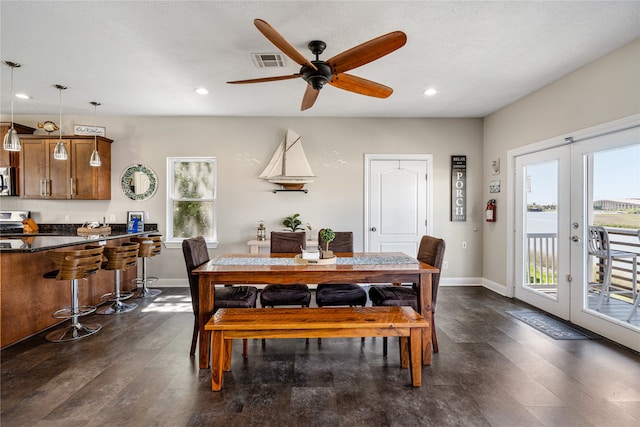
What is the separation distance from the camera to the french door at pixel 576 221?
2.77m

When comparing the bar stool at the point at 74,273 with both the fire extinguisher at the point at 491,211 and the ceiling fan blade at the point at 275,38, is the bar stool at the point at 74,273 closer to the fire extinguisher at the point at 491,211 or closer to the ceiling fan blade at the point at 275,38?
the ceiling fan blade at the point at 275,38

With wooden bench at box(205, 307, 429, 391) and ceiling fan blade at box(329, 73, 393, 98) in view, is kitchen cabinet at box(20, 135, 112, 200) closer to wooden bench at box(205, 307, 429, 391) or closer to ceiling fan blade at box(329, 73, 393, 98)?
wooden bench at box(205, 307, 429, 391)

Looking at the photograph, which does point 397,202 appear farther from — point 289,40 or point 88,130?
point 88,130

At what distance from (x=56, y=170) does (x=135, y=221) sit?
55.1 inches

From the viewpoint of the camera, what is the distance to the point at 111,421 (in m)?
1.82

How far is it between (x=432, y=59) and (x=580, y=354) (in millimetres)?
3028

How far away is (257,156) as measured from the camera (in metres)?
4.89

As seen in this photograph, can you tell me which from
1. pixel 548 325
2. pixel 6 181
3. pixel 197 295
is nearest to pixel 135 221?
pixel 6 181

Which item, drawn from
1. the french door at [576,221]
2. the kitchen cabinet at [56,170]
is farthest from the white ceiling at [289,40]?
the french door at [576,221]

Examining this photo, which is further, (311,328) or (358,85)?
(358,85)

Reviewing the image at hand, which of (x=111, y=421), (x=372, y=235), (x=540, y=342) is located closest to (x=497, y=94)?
(x=372, y=235)

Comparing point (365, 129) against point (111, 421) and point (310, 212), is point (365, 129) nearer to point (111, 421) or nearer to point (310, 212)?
point (310, 212)

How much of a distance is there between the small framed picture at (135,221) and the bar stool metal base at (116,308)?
1.26 metres

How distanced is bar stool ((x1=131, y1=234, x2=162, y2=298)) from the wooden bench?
2.52 meters
